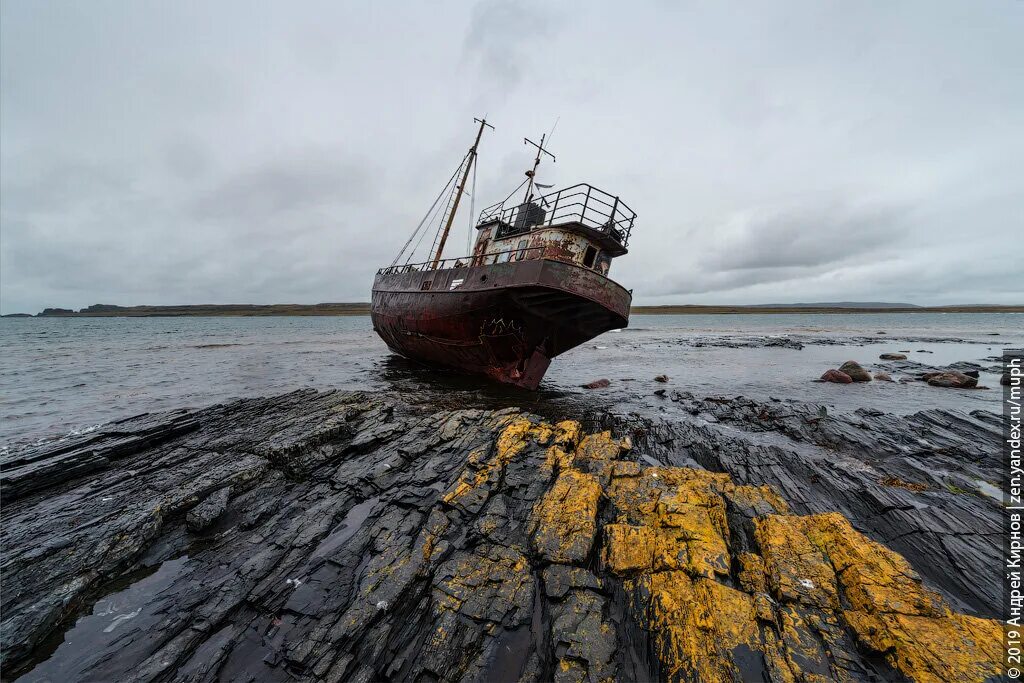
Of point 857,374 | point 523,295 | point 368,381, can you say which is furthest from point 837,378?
point 368,381

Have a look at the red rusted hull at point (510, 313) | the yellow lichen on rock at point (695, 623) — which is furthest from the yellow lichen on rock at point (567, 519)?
the red rusted hull at point (510, 313)

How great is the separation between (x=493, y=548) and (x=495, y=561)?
0.87ft

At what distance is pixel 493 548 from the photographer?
5793 millimetres

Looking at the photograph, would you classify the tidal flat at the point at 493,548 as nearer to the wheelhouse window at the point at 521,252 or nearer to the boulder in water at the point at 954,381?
the wheelhouse window at the point at 521,252

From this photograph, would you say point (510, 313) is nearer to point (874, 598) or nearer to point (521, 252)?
point (521, 252)

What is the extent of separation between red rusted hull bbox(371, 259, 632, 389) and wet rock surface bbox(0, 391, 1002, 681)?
6026 millimetres

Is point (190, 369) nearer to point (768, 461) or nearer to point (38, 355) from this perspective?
point (38, 355)

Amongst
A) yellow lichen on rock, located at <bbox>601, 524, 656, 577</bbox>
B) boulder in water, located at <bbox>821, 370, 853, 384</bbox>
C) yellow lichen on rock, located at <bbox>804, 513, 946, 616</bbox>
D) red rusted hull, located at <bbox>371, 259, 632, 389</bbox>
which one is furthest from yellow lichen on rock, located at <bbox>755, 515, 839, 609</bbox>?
boulder in water, located at <bbox>821, 370, 853, 384</bbox>

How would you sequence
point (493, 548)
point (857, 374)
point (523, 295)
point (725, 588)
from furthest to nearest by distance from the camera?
point (857, 374)
point (523, 295)
point (493, 548)
point (725, 588)

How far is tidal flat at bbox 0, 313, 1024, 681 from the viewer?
13.9 feet

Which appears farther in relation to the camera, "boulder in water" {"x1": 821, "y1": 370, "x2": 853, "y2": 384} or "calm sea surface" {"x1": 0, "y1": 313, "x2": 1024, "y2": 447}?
"boulder in water" {"x1": 821, "y1": 370, "x2": 853, "y2": 384}

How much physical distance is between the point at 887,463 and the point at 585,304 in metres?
9.27

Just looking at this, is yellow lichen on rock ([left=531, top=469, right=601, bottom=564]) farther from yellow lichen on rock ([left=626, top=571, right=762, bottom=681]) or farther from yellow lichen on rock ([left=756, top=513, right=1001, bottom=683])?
yellow lichen on rock ([left=756, top=513, right=1001, bottom=683])

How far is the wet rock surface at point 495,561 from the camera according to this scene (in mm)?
4188
